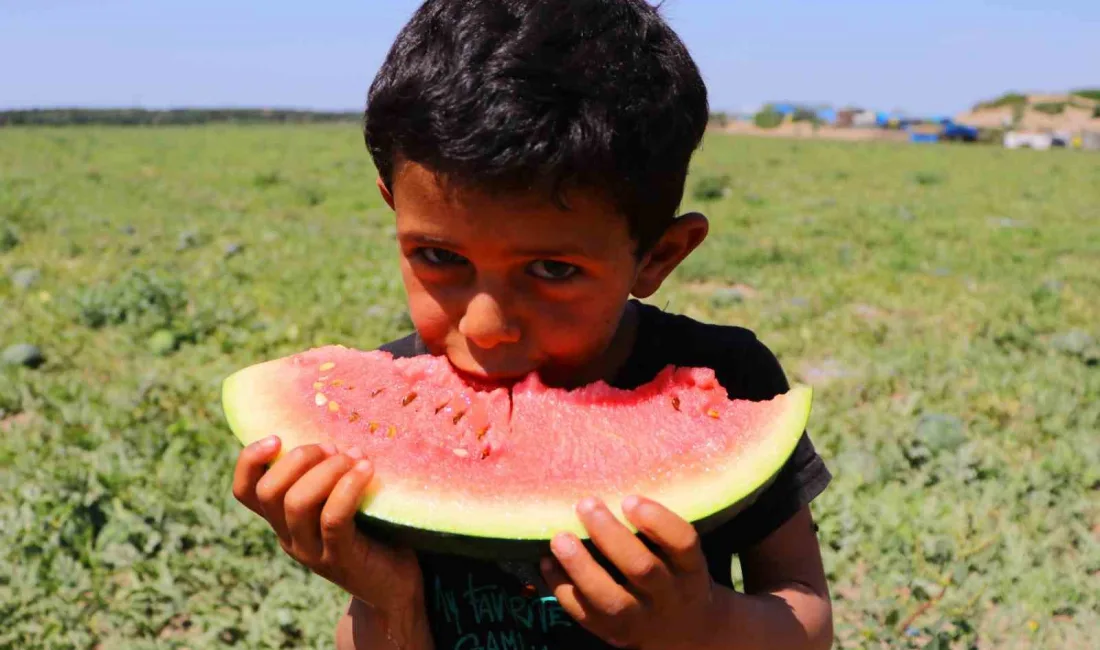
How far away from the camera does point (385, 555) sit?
4.02 feet

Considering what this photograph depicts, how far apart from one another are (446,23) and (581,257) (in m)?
0.37

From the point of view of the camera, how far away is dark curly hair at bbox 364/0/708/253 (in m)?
1.17

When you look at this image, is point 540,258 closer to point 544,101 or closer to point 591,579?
point 544,101

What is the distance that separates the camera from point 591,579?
3.52 ft

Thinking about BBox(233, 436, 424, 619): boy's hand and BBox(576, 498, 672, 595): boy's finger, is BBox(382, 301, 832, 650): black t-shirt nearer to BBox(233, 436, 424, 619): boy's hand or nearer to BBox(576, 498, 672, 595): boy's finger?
BBox(233, 436, 424, 619): boy's hand

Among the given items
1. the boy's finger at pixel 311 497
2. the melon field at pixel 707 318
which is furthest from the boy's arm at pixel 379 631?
the melon field at pixel 707 318

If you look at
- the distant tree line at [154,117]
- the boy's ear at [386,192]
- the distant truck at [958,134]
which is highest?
the boy's ear at [386,192]

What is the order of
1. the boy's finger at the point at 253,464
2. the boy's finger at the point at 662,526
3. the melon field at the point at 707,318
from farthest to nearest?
the melon field at the point at 707,318
the boy's finger at the point at 253,464
the boy's finger at the point at 662,526

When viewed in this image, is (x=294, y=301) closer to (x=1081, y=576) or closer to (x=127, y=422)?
(x=127, y=422)

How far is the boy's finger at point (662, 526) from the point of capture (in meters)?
1.04

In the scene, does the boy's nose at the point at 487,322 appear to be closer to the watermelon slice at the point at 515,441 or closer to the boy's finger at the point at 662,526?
the watermelon slice at the point at 515,441

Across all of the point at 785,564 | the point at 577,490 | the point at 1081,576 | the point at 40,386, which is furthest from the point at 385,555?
the point at 40,386

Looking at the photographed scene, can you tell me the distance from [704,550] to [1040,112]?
70.8 meters

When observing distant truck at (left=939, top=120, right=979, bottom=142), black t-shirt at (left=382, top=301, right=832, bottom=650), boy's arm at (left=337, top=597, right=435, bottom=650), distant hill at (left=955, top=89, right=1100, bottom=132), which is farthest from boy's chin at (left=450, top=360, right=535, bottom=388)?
distant hill at (left=955, top=89, right=1100, bottom=132)
